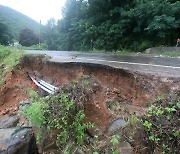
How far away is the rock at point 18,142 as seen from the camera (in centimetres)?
471

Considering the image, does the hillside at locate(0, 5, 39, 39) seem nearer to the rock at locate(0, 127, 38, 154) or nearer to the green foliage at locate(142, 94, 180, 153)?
the rock at locate(0, 127, 38, 154)

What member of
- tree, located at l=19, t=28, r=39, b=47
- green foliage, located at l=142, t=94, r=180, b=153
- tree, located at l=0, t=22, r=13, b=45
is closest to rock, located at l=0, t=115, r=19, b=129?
green foliage, located at l=142, t=94, r=180, b=153

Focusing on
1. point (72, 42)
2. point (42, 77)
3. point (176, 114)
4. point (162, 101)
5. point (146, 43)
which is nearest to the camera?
point (176, 114)

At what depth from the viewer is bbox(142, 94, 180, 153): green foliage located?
3.47 meters

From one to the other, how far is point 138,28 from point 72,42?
10.3m

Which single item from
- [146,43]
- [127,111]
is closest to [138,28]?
[146,43]

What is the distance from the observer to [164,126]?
359 cm

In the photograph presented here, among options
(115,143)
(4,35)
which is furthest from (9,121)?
(4,35)

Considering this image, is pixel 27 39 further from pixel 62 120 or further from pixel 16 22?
pixel 16 22

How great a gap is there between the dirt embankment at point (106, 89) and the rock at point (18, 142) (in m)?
1.32

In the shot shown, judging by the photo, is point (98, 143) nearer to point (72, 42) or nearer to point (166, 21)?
point (166, 21)

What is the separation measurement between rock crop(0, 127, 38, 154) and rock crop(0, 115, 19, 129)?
1.52m

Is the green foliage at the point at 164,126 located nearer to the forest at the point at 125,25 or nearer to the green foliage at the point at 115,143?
the green foliage at the point at 115,143

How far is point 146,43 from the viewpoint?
51.9 feet
